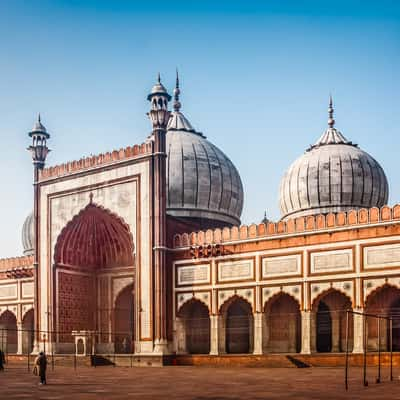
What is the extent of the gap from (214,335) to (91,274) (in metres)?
6.57

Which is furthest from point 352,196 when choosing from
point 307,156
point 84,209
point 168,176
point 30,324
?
point 30,324

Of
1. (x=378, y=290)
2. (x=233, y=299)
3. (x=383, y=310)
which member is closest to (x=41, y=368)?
(x=233, y=299)

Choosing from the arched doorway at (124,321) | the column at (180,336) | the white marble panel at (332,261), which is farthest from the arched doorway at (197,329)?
the white marble panel at (332,261)

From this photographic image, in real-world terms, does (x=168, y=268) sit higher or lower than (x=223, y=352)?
higher

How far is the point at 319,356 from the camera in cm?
1817

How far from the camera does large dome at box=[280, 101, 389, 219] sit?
23344 mm

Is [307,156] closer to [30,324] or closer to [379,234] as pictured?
[379,234]

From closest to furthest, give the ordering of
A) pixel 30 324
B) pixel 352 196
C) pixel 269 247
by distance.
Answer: pixel 269 247 → pixel 352 196 → pixel 30 324

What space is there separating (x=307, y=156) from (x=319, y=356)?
8.40 meters

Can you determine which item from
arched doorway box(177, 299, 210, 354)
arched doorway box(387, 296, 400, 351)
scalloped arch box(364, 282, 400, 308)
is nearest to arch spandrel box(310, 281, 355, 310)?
scalloped arch box(364, 282, 400, 308)

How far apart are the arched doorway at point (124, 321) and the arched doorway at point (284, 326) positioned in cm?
594

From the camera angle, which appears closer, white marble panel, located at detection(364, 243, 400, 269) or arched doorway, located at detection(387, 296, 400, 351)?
white marble panel, located at detection(364, 243, 400, 269)

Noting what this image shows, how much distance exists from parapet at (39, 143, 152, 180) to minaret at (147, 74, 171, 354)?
50cm

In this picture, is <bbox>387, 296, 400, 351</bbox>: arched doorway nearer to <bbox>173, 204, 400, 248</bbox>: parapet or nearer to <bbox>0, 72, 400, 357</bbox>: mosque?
<bbox>0, 72, 400, 357</bbox>: mosque
